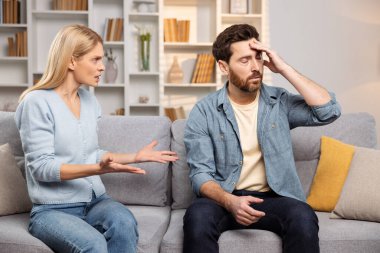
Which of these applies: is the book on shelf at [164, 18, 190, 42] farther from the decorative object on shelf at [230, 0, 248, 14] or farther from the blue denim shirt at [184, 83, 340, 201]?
the blue denim shirt at [184, 83, 340, 201]

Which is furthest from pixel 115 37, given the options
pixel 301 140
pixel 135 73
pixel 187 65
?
pixel 301 140

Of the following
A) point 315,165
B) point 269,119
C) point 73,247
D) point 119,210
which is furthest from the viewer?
point 315,165

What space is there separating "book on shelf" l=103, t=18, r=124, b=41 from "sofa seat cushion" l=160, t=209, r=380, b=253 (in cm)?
352

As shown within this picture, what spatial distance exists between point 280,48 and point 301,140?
119 inches

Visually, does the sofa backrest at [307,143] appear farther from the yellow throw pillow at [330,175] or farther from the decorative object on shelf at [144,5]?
the decorative object on shelf at [144,5]

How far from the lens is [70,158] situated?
2.12 meters

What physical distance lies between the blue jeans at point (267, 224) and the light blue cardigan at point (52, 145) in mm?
431

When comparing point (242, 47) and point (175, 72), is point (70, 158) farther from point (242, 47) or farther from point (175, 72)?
point (175, 72)

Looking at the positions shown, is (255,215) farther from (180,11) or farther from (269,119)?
(180,11)

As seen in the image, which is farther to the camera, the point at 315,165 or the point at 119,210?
the point at 315,165

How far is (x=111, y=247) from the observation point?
1.95 m

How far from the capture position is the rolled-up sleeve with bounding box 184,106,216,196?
225 cm

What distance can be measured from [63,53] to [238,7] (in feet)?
11.6

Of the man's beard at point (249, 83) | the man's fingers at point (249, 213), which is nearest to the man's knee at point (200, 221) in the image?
the man's fingers at point (249, 213)
